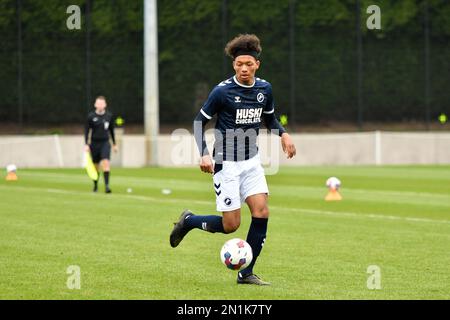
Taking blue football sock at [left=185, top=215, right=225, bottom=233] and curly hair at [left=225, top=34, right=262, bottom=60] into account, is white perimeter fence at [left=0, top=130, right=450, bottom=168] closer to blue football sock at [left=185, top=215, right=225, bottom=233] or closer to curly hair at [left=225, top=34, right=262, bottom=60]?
blue football sock at [left=185, top=215, right=225, bottom=233]

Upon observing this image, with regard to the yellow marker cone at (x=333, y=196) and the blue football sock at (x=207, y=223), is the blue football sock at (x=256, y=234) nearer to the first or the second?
the blue football sock at (x=207, y=223)

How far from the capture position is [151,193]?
71.2 ft

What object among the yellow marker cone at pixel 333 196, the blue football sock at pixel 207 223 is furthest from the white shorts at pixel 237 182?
the yellow marker cone at pixel 333 196

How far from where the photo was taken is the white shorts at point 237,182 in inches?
383

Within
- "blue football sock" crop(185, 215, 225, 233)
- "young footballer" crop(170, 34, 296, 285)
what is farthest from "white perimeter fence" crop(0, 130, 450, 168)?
"young footballer" crop(170, 34, 296, 285)

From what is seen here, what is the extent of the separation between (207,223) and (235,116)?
113 centimetres

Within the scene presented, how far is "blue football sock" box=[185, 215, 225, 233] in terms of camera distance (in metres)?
10.1

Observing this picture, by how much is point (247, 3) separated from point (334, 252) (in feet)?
82.5

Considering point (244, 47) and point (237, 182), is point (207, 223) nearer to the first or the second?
point (237, 182)

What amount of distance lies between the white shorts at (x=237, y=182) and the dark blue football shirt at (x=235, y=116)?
0.25ft

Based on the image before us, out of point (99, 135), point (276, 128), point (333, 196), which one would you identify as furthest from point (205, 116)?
point (99, 135)

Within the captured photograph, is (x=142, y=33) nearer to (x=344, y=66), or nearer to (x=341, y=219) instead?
(x=344, y=66)

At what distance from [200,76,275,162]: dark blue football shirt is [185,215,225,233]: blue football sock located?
63 cm

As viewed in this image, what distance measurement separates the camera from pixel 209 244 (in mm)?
12969
